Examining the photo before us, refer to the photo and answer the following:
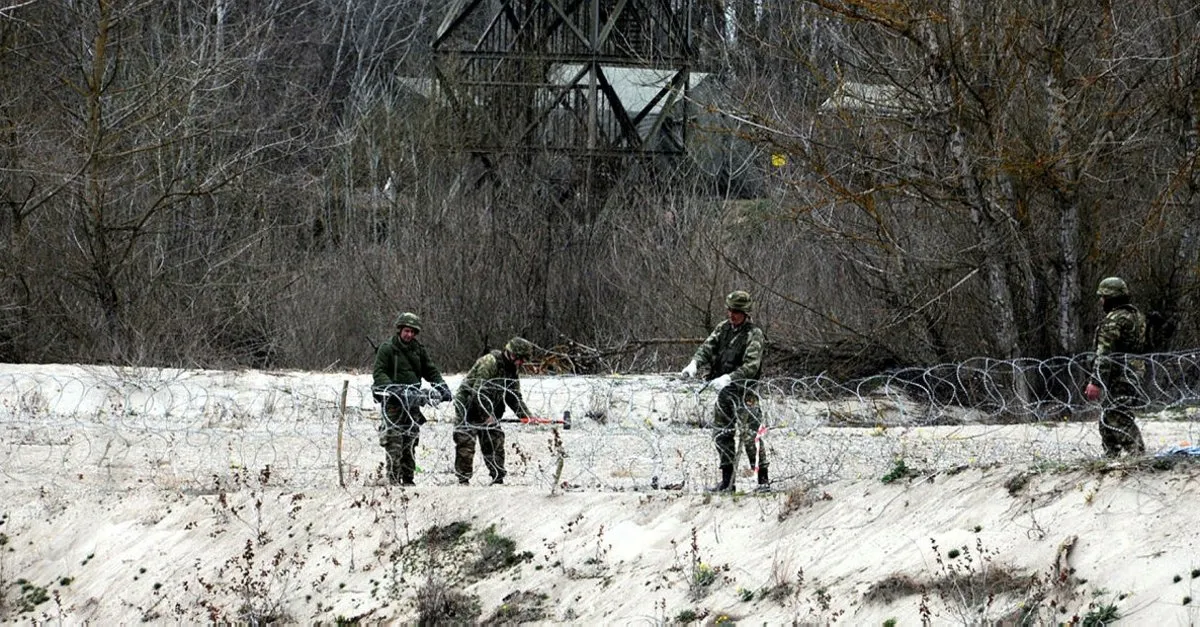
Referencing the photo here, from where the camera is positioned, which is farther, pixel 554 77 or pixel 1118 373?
pixel 554 77

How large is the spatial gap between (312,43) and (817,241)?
29283 mm

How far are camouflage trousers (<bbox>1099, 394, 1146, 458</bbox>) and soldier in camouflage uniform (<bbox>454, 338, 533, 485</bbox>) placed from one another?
187 inches

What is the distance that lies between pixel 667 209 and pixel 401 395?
52.9 feet

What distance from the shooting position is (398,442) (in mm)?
13375

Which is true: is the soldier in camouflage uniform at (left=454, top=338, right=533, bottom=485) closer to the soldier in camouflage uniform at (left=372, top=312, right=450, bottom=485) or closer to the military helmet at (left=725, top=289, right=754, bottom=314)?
the soldier in camouflage uniform at (left=372, top=312, right=450, bottom=485)

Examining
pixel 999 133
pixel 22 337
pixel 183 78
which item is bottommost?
pixel 22 337

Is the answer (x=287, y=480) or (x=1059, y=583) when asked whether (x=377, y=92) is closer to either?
(x=287, y=480)

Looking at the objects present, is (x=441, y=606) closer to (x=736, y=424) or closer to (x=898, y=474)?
(x=736, y=424)

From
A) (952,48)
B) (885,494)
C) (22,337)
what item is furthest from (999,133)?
(22,337)

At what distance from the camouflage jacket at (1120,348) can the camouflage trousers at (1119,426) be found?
0.56 ft

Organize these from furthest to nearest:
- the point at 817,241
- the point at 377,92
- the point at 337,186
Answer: the point at 377,92, the point at 337,186, the point at 817,241

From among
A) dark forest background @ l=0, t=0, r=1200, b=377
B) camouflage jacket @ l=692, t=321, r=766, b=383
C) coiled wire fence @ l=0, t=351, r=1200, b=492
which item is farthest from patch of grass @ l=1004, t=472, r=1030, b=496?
dark forest background @ l=0, t=0, r=1200, b=377

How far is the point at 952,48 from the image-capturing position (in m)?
19.2

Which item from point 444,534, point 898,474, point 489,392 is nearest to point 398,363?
point 489,392
